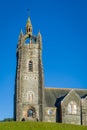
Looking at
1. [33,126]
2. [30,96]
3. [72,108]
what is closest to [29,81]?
[30,96]

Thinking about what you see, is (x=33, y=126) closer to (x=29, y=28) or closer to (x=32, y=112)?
(x=32, y=112)

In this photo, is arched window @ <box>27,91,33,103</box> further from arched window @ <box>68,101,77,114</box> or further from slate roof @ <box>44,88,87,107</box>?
arched window @ <box>68,101,77,114</box>

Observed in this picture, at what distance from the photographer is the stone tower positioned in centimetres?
9538

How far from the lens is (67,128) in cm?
8056

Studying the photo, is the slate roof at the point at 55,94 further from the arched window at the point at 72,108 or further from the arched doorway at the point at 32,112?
the arched doorway at the point at 32,112

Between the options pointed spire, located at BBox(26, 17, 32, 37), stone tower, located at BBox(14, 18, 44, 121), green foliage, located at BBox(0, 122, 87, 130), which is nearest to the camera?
green foliage, located at BBox(0, 122, 87, 130)

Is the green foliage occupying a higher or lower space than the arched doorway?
lower

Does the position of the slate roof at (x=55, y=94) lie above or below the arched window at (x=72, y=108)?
above

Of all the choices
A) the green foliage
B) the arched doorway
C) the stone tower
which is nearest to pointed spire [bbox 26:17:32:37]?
the stone tower

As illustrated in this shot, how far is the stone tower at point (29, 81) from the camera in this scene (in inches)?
3755

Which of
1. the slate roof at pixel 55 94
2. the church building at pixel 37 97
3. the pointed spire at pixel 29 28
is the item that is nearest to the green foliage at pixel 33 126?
the church building at pixel 37 97

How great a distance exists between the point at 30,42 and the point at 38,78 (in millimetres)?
9826

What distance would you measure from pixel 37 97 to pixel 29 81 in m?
4.46

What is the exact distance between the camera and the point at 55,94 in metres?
101
